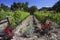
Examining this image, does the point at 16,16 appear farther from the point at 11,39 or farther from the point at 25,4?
the point at 25,4

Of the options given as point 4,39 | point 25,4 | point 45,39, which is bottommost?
point 45,39

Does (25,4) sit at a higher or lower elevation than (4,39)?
higher

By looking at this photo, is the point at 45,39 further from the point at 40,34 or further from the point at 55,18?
the point at 55,18

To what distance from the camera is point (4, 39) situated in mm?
4914

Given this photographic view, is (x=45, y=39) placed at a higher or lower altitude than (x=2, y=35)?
lower

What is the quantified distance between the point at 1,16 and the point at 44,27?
24.9 ft

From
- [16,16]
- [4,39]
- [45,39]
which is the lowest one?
[45,39]

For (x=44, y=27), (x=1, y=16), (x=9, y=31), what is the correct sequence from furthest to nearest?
(x=1, y=16), (x=44, y=27), (x=9, y=31)

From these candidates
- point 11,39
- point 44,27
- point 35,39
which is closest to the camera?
point 11,39

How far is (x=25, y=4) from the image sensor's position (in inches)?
1797

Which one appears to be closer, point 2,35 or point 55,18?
point 2,35

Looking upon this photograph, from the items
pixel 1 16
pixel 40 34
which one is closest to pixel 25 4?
pixel 1 16

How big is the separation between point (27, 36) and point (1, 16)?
308 inches

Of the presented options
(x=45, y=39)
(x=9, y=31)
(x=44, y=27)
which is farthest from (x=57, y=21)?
(x=9, y=31)
